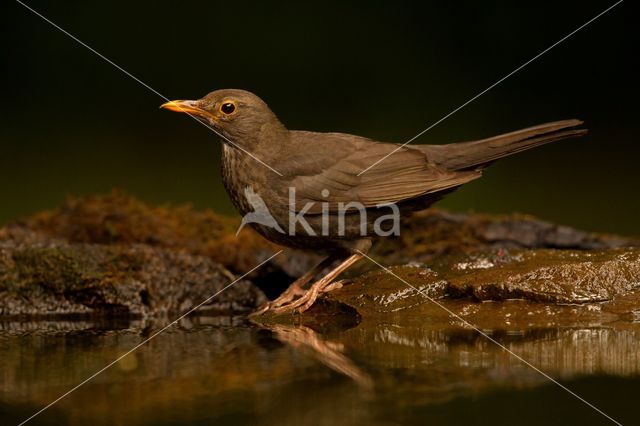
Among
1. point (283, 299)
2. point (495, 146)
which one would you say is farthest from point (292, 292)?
point (495, 146)

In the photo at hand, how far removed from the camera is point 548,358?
3.29 meters

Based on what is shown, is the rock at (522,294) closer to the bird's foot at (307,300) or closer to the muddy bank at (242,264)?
the muddy bank at (242,264)

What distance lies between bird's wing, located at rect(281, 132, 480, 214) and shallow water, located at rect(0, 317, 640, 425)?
0.83 meters

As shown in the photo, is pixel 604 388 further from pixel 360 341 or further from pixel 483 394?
→ pixel 360 341

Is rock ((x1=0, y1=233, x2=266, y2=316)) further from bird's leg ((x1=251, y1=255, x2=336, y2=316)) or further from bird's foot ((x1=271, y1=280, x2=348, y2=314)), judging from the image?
bird's foot ((x1=271, y1=280, x2=348, y2=314))

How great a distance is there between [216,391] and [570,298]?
207cm

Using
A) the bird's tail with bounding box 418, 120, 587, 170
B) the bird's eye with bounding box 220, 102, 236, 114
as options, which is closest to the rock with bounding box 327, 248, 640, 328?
the bird's tail with bounding box 418, 120, 587, 170

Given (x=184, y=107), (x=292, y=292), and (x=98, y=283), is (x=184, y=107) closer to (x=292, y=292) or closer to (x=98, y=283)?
(x=98, y=283)

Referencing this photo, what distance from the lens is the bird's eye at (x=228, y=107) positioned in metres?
4.91

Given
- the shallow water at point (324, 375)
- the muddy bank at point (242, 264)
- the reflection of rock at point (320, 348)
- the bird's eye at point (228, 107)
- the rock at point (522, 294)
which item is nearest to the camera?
the shallow water at point (324, 375)

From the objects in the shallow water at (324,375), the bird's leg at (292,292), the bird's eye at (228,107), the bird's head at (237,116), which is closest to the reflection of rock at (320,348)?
the shallow water at (324,375)

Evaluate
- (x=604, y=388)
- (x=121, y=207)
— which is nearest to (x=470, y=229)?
(x=121, y=207)

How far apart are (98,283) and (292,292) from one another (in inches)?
43.1

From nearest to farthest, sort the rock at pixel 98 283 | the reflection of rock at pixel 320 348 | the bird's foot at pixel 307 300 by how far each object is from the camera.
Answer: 1. the reflection of rock at pixel 320 348
2. the bird's foot at pixel 307 300
3. the rock at pixel 98 283
